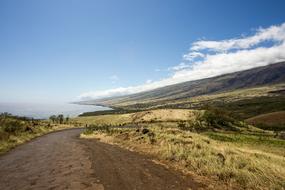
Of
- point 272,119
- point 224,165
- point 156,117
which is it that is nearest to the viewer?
point 224,165

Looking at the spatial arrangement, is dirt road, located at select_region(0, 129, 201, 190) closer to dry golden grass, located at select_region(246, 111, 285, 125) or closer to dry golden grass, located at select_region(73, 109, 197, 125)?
dry golden grass, located at select_region(73, 109, 197, 125)

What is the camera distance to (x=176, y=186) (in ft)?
39.4

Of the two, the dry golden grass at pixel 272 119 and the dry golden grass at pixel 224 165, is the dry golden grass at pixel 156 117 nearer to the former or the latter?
the dry golden grass at pixel 272 119

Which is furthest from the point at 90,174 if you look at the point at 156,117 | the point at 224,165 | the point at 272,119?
the point at 272,119

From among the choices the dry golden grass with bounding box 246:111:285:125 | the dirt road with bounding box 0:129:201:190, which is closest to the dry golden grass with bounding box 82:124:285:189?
the dirt road with bounding box 0:129:201:190

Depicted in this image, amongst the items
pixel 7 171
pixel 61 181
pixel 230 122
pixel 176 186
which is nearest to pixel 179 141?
pixel 176 186

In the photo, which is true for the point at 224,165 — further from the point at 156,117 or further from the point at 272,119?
the point at 272,119

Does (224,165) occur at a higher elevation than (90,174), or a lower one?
lower

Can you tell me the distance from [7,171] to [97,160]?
5926 millimetres

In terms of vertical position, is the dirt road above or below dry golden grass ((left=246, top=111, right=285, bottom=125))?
above

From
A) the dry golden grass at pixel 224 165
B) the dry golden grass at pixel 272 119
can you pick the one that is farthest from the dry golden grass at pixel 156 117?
the dry golden grass at pixel 224 165

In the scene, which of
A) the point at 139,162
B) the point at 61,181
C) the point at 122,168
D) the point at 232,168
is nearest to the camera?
the point at 61,181

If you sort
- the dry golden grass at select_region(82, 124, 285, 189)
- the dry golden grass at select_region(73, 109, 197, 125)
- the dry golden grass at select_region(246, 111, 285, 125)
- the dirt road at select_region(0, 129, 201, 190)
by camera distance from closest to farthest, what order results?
the dirt road at select_region(0, 129, 201, 190) < the dry golden grass at select_region(82, 124, 285, 189) < the dry golden grass at select_region(246, 111, 285, 125) < the dry golden grass at select_region(73, 109, 197, 125)

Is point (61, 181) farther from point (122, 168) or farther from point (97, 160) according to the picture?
point (97, 160)
